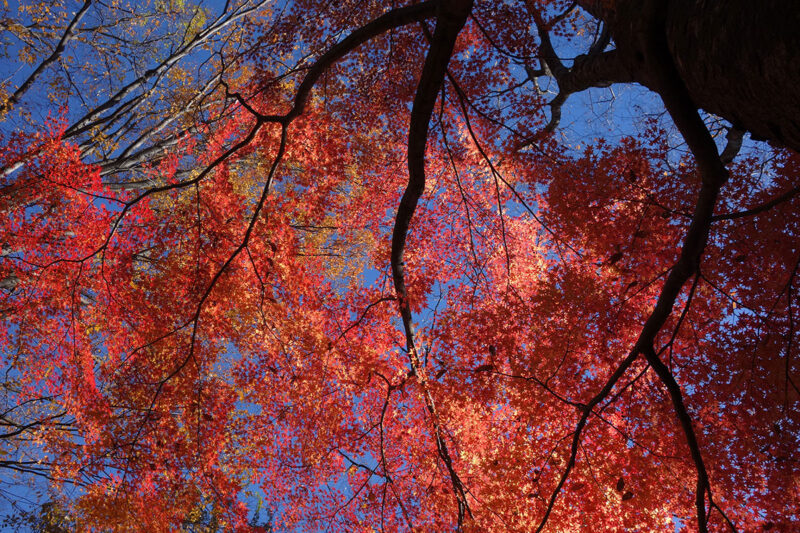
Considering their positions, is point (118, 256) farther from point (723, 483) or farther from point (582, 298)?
point (723, 483)

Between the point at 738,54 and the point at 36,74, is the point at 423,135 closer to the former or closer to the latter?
the point at 738,54

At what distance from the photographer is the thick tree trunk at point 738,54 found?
1.68 meters

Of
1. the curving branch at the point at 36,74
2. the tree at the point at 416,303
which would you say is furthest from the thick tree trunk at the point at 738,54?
the curving branch at the point at 36,74

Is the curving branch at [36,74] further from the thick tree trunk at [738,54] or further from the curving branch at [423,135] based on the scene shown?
the thick tree trunk at [738,54]

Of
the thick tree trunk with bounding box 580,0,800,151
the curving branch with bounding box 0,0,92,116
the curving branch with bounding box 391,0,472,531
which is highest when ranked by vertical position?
the curving branch with bounding box 0,0,92,116

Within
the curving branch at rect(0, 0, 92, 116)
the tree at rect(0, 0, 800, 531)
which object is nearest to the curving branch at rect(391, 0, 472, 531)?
the tree at rect(0, 0, 800, 531)

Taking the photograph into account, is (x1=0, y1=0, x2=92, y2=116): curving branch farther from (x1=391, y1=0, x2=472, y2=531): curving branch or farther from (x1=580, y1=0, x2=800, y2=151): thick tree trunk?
(x1=580, y1=0, x2=800, y2=151): thick tree trunk

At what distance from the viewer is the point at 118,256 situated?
33.0 ft

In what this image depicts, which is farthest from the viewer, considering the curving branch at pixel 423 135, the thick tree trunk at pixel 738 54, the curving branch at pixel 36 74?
the curving branch at pixel 36 74

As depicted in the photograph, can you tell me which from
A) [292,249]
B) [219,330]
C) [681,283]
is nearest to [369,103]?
[292,249]

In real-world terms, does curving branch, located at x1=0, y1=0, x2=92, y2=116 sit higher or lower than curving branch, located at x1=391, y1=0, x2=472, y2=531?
higher

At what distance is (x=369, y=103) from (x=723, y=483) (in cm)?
861

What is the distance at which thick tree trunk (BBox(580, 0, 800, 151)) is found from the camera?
1676 mm

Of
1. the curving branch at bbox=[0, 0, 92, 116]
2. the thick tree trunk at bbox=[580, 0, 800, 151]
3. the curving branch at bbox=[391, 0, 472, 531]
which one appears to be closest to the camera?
the thick tree trunk at bbox=[580, 0, 800, 151]
